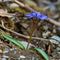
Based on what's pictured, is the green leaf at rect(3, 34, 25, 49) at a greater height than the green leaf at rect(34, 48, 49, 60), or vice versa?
the green leaf at rect(3, 34, 25, 49)

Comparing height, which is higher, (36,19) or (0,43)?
(36,19)

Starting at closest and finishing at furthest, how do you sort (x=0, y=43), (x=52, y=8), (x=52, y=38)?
(x=0, y=43), (x=52, y=38), (x=52, y=8)

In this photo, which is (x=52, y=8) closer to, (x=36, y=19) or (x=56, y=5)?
(x=56, y=5)

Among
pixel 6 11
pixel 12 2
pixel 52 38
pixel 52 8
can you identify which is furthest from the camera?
pixel 52 8

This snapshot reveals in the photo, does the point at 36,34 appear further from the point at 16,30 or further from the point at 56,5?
the point at 56,5

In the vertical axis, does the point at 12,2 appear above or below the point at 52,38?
above

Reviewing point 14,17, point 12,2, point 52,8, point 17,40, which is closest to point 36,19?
point 17,40

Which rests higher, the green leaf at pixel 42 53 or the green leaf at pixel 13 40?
the green leaf at pixel 13 40

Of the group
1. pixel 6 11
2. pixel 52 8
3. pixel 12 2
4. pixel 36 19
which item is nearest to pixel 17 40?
pixel 36 19

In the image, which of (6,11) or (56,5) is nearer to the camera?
(6,11)
